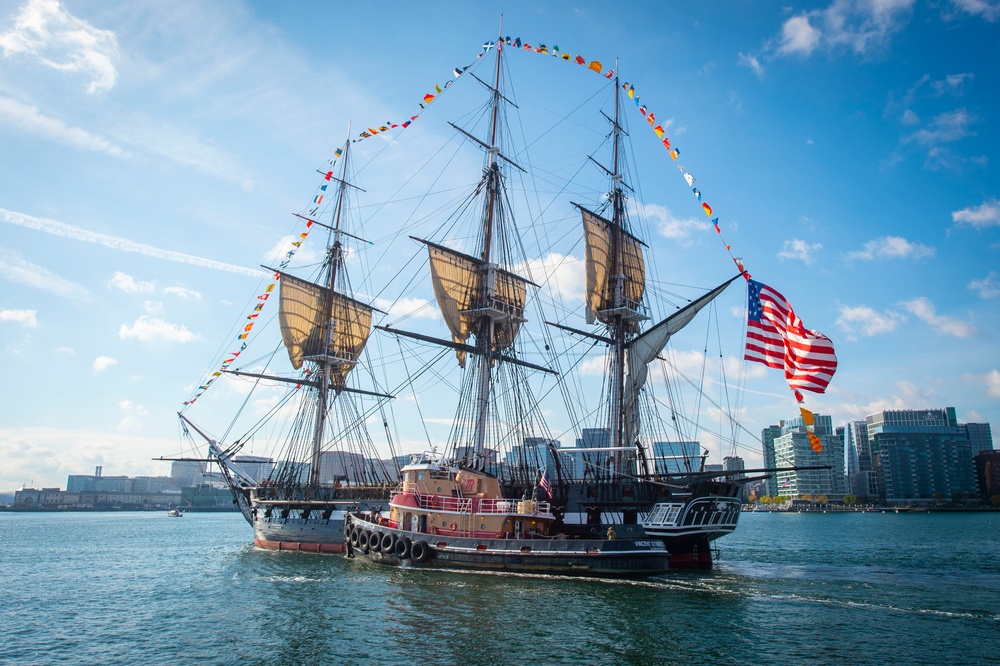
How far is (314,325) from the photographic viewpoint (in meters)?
67.4

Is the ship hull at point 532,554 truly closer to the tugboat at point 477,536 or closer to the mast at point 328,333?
the tugboat at point 477,536

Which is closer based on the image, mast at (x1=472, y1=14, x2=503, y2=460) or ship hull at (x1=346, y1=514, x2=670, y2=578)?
ship hull at (x1=346, y1=514, x2=670, y2=578)

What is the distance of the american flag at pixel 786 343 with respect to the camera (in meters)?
28.6

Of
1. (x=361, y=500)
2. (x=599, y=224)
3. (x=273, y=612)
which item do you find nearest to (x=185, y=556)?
(x=361, y=500)

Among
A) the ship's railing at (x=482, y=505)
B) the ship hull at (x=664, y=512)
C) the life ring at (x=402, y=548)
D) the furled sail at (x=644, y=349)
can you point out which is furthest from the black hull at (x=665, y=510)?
the furled sail at (x=644, y=349)

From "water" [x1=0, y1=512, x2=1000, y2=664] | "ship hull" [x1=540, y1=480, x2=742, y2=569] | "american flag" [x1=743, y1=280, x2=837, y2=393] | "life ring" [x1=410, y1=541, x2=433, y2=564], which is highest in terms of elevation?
"american flag" [x1=743, y1=280, x2=837, y2=393]

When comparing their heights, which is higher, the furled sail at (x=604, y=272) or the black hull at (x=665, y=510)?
the furled sail at (x=604, y=272)

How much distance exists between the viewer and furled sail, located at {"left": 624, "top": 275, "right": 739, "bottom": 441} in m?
50.8

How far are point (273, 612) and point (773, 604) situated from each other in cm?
2049

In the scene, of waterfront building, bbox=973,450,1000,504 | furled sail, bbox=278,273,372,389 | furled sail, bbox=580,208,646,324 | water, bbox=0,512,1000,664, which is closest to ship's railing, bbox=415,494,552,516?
water, bbox=0,512,1000,664

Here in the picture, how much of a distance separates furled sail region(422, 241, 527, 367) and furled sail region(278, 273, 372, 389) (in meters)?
18.6

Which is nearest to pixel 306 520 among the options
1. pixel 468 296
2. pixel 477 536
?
pixel 477 536

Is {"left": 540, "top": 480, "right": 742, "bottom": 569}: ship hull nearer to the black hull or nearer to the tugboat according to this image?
the black hull

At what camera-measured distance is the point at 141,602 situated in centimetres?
3086
